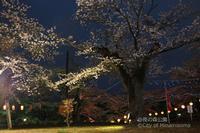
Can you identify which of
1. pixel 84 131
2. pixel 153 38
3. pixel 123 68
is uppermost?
pixel 153 38

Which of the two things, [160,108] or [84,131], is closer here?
[84,131]

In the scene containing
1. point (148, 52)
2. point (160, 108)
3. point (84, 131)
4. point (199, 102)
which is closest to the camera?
point (84, 131)

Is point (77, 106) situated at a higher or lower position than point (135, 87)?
lower

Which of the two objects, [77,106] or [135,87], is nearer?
[135,87]

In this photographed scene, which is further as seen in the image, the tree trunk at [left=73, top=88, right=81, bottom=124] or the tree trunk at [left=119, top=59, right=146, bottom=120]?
the tree trunk at [left=73, top=88, right=81, bottom=124]

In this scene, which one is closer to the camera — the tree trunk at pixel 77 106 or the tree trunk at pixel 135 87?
the tree trunk at pixel 135 87

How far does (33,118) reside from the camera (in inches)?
1602

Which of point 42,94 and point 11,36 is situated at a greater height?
point 11,36

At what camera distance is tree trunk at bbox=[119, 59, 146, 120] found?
915 inches

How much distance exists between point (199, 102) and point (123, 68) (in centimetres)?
2276

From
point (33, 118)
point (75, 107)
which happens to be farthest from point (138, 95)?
point (33, 118)

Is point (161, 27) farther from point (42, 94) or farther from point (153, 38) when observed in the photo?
point (42, 94)

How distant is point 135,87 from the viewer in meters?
23.4

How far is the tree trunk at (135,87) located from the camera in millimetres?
23250
